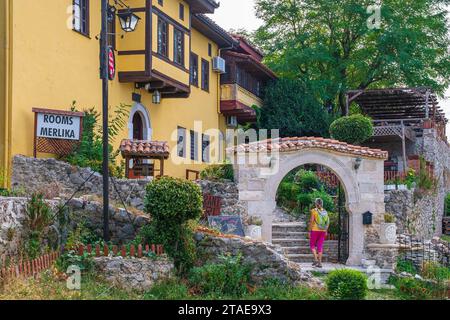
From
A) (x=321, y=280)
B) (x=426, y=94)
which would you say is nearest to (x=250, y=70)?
(x=426, y=94)

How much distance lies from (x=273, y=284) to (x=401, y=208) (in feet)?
32.6

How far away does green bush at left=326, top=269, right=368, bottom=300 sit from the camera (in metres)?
13.1

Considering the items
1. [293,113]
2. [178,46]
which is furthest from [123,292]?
[293,113]

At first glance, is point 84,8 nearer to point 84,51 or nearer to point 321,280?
point 84,51

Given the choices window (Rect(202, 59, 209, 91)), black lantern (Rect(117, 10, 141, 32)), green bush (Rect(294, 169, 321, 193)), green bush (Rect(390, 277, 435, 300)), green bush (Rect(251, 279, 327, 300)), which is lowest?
green bush (Rect(390, 277, 435, 300))

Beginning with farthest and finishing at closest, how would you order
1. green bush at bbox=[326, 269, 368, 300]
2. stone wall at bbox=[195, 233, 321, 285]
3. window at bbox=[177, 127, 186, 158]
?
window at bbox=[177, 127, 186, 158] < stone wall at bbox=[195, 233, 321, 285] < green bush at bbox=[326, 269, 368, 300]

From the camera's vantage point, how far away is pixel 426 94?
30.4 meters

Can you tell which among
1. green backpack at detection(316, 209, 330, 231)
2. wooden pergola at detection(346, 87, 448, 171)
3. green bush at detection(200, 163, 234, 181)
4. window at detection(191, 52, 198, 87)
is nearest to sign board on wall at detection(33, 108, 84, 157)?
green backpack at detection(316, 209, 330, 231)

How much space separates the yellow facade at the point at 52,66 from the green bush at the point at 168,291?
5290 millimetres

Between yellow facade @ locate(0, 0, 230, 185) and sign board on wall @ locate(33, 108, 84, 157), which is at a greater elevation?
yellow facade @ locate(0, 0, 230, 185)

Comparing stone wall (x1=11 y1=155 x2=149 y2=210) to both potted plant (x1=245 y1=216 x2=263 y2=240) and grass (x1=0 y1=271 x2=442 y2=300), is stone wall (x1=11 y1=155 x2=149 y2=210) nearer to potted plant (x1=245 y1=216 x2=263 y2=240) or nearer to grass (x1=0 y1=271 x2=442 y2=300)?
potted plant (x1=245 y1=216 x2=263 y2=240)

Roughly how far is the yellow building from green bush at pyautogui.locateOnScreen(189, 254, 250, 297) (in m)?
5.48

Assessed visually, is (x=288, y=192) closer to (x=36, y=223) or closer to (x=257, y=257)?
(x=257, y=257)
